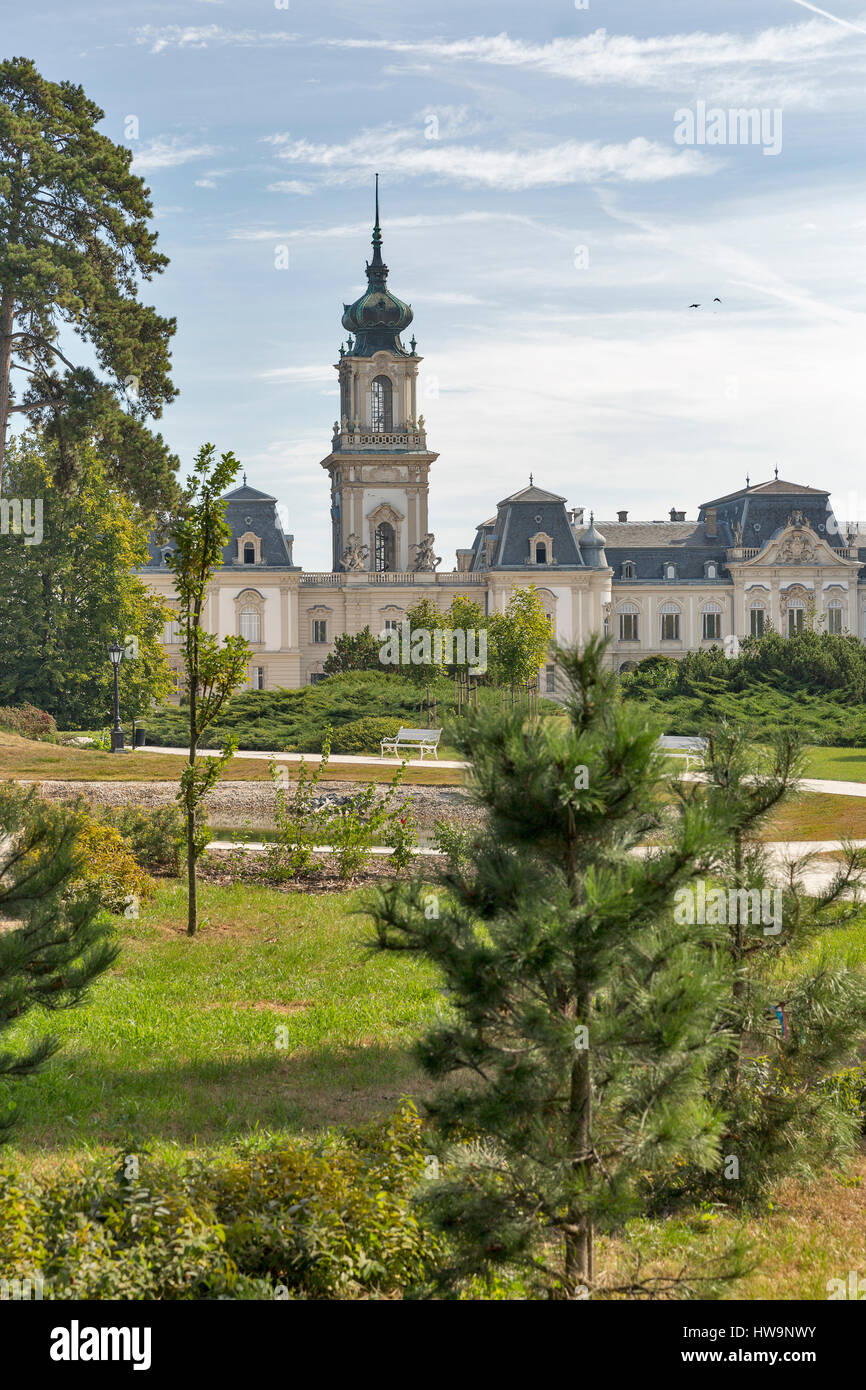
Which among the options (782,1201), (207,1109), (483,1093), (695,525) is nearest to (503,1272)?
(483,1093)

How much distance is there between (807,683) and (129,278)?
25.7 metres

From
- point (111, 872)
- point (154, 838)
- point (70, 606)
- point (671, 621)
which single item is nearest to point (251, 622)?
point (671, 621)

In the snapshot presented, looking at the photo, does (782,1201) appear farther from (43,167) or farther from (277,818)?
(43,167)

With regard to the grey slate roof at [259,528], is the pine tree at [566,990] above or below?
below

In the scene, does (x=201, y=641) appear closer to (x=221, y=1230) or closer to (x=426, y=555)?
(x=221, y=1230)

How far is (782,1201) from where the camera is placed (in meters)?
5.99

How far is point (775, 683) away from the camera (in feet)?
130

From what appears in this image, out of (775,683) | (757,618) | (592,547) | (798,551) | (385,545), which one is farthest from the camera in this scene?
(757,618)

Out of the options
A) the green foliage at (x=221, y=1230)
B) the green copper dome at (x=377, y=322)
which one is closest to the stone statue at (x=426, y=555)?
the green copper dome at (x=377, y=322)

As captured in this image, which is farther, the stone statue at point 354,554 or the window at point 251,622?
the stone statue at point 354,554

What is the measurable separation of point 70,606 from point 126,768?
49.1 ft

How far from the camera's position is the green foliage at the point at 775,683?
1394 inches

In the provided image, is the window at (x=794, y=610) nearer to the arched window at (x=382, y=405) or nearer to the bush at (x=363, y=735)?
the arched window at (x=382, y=405)

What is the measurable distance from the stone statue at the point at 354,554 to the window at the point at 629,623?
1438 centimetres
